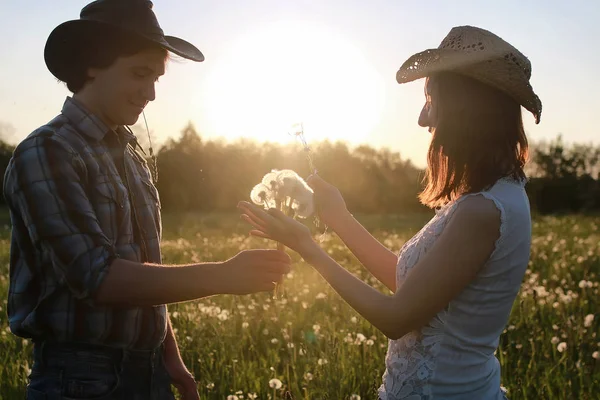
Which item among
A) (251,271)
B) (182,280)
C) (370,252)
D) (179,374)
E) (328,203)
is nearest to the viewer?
(182,280)

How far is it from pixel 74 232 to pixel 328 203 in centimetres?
160

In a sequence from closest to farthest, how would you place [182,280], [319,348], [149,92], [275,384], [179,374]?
1. [182,280]
2. [149,92]
3. [179,374]
4. [275,384]
5. [319,348]

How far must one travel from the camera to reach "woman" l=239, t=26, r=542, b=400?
2.63 m

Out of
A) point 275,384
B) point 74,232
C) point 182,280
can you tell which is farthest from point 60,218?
point 275,384

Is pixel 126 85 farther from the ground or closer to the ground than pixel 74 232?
farther from the ground

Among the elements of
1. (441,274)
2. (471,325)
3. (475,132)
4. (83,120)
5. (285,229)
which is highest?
(83,120)

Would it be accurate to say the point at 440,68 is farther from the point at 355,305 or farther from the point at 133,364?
the point at 133,364

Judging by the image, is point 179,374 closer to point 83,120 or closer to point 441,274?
point 83,120

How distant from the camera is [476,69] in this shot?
2746mm

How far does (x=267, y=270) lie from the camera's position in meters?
2.70

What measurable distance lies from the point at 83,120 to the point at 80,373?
40.8 inches

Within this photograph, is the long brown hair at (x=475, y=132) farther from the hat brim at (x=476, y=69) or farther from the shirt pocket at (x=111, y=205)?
the shirt pocket at (x=111, y=205)

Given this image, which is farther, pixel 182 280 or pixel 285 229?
pixel 285 229

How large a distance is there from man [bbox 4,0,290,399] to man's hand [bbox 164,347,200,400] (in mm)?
171
